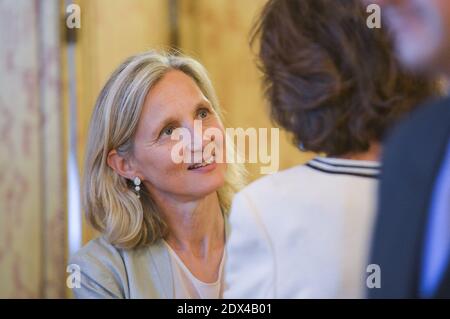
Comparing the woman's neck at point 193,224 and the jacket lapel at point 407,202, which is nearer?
the jacket lapel at point 407,202

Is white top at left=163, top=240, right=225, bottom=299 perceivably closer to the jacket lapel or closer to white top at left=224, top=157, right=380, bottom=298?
white top at left=224, top=157, right=380, bottom=298

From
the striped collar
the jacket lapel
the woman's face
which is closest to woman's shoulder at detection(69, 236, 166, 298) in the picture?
the woman's face

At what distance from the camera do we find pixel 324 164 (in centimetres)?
114

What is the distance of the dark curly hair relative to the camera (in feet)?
3.81

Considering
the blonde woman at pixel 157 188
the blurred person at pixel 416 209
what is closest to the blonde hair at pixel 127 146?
the blonde woman at pixel 157 188

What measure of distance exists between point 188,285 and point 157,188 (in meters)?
0.19

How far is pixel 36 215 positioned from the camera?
62.6 inches

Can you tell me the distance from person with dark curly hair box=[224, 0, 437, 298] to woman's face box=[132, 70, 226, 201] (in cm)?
14

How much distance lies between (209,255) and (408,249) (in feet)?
1.49

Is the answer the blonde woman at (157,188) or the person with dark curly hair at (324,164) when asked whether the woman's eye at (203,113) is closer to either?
the blonde woman at (157,188)

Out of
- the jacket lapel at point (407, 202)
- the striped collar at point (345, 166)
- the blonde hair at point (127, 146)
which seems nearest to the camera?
the jacket lapel at point (407, 202)

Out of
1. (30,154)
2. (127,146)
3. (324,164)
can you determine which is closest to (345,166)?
(324,164)

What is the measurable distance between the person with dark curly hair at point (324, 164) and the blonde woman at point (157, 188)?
13 cm

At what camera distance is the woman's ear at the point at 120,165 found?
4.30ft
